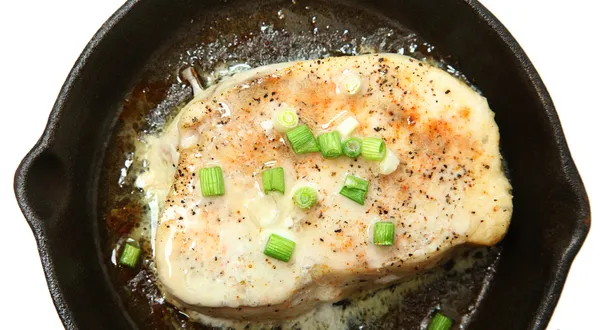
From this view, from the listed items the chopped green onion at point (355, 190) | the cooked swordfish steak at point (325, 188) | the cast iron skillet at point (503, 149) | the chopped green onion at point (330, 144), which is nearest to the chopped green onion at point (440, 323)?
the cast iron skillet at point (503, 149)

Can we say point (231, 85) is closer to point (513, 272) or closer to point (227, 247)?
point (227, 247)

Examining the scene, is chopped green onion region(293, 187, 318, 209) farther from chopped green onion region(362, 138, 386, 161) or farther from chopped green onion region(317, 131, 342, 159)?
chopped green onion region(362, 138, 386, 161)

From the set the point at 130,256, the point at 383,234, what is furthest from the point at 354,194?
Result: the point at 130,256

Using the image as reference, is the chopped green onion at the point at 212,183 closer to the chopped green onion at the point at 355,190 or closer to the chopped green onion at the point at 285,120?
the chopped green onion at the point at 285,120

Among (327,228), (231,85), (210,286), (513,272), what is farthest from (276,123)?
(513,272)

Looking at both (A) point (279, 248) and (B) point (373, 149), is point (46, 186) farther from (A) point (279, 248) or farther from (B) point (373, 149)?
(B) point (373, 149)
